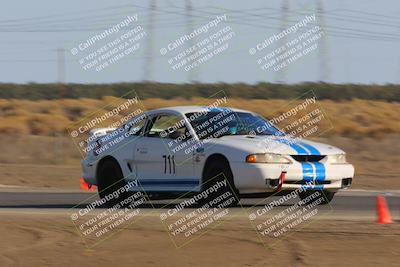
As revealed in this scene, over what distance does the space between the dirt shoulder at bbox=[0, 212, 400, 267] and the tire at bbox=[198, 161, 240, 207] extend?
177 cm

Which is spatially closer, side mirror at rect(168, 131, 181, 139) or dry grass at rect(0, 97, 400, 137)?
side mirror at rect(168, 131, 181, 139)

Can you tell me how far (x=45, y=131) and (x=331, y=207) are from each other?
2482 centimetres

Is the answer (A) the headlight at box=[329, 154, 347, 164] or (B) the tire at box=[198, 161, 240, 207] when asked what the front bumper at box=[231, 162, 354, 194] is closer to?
(B) the tire at box=[198, 161, 240, 207]

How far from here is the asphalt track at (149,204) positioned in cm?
1491

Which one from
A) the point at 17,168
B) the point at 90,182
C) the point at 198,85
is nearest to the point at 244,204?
the point at 90,182

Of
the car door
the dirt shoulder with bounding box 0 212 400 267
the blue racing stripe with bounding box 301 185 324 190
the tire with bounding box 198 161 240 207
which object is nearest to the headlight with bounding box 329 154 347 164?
the blue racing stripe with bounding box 301 185 324 190

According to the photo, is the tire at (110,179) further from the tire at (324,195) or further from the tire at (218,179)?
the tire at (324,195)

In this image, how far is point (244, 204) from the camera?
15906 millimetres

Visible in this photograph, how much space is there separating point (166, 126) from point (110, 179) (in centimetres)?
134

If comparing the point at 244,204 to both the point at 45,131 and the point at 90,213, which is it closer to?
the point at 90,213

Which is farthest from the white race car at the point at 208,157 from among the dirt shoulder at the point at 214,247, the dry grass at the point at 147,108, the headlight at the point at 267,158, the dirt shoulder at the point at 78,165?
the dry grass at the point at 147,108

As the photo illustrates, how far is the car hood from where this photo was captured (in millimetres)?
14438

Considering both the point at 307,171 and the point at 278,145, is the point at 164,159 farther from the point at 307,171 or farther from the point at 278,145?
the point at 307,171

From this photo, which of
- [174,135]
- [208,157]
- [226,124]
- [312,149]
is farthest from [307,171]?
[174,135]
